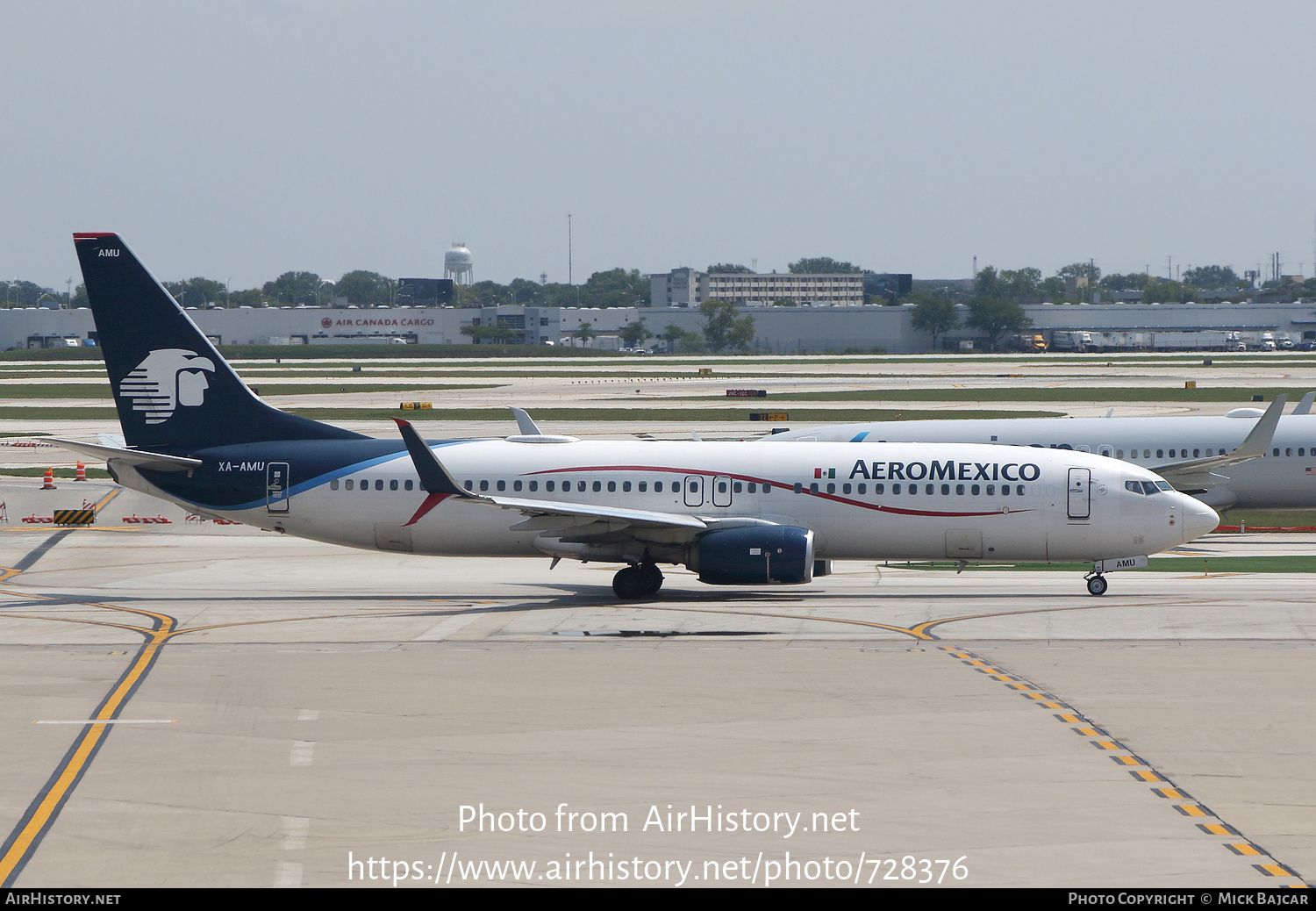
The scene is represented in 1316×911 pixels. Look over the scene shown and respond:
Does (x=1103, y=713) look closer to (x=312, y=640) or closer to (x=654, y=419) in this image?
(x=312, y=640)

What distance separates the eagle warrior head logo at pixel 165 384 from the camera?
119 ft

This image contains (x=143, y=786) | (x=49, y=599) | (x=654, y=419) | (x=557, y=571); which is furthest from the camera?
(x=654, y=419)

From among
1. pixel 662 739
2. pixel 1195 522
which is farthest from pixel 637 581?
pixel 662 739

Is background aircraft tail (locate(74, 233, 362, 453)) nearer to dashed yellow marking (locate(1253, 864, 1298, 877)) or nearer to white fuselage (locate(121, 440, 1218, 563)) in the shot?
white fuselage (locate(121, 440, 1218, 563))

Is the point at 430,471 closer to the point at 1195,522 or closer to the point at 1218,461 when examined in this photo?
the point at 1195,522

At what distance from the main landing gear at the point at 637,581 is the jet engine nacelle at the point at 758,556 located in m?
1.58

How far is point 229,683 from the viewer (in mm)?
23719

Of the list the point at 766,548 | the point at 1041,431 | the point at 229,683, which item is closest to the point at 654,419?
the point at 1041,431

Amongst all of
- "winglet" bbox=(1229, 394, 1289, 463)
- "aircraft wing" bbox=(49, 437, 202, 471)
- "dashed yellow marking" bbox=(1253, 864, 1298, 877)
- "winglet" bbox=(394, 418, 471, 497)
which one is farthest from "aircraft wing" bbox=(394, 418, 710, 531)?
"dashed yellow marking" bbox=(1253, 864, 1298, 877)

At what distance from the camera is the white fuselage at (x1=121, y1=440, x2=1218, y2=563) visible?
34156 millimetres

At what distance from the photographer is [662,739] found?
65.0 feet

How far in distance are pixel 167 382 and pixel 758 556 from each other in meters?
16.2

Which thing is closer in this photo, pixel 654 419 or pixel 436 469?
pixel 436 469

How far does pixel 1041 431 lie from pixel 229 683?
32.6m
